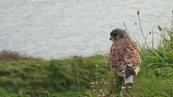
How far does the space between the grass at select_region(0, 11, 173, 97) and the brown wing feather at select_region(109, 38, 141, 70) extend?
0.33m

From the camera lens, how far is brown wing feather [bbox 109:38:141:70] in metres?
4.25

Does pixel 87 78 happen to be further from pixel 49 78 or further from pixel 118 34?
pixel 118 34

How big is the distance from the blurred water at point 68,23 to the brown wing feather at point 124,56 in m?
4.98

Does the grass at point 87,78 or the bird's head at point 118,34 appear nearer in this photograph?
the grass at point 87,78

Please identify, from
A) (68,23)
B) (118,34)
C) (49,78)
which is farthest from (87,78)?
(68,23)

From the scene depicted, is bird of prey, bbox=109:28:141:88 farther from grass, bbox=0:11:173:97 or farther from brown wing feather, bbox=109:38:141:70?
grass, bbox=0:11:173:97

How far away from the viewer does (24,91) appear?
6855 millimetres

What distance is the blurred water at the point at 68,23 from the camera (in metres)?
10.8

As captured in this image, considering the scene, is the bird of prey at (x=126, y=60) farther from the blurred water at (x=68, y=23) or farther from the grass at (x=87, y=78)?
the blurred water at (x=68, y=23)

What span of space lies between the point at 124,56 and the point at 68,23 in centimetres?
927

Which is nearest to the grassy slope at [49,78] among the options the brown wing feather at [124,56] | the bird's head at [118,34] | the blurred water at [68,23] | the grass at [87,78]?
Result: the grass at [87,78]

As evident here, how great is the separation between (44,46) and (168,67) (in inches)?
260

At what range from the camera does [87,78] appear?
734 cm

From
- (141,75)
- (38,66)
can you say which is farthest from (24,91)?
(141,75)
